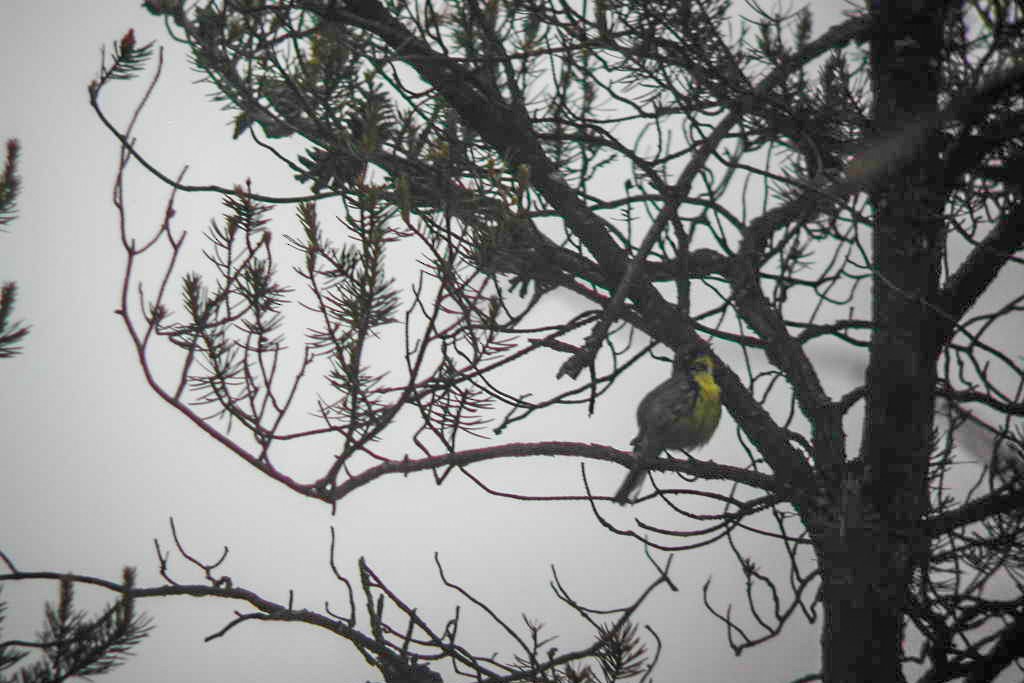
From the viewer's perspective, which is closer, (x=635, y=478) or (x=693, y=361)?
(x=693, y=361)

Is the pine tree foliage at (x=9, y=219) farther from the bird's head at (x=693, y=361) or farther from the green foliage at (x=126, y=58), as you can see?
the bird's head at (x=693, y=361)

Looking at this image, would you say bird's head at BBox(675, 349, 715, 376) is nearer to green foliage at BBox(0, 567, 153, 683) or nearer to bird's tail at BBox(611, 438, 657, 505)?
bird's tail at BBox(611, 438, 657, 505)

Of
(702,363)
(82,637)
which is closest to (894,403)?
(702,363)

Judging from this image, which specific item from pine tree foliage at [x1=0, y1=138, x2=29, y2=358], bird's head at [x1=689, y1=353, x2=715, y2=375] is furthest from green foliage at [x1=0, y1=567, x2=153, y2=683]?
bird's head at [x1=689, y1=353, x2=715, y2=375]

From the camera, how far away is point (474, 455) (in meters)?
1.61

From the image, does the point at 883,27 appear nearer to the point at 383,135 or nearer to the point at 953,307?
the point at 953,307

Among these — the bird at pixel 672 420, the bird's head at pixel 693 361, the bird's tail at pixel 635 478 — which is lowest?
the bird's head at pixel 693 361

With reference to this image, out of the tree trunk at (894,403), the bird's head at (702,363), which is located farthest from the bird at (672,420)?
the tree trunk at (894,403)

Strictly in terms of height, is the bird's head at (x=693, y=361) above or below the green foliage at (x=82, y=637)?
above

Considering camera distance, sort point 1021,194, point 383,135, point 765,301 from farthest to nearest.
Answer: point 765,301 < point 1021,194 < point 383,135

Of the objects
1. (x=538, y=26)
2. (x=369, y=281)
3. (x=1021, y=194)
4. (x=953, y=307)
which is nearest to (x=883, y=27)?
(x=1021, y=194)

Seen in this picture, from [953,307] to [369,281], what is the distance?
131 centimetres

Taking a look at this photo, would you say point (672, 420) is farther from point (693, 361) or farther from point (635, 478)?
point (693, 361)

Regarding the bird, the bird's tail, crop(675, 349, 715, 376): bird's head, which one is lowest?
crop(675, 349, 715, 376): bird's head
